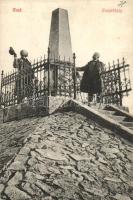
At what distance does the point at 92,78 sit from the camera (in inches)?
412

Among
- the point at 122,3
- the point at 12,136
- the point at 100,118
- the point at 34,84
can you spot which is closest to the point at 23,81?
the point at 34,84

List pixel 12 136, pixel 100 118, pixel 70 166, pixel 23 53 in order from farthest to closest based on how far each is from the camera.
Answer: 1. pixel 23 53
2. pixel 100 118
3. pixel 12 136
4. pixel 70 166

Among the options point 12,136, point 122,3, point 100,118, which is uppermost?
point 122,3

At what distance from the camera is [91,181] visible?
5383 mm

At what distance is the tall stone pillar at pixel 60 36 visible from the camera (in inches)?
464

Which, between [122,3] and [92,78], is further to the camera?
[92,78]

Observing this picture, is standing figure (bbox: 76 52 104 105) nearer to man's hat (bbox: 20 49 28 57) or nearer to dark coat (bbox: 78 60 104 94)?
dark coat (bbox: 78 60 104 94)

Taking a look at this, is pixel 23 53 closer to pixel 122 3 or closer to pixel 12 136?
pixel 122 3

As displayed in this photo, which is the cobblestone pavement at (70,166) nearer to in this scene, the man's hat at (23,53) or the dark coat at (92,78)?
the dark coat at (92,78)

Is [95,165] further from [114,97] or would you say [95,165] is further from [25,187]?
[114,97]

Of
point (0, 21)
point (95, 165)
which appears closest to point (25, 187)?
A: point (95, 165)

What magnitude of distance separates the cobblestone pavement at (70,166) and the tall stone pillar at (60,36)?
4.64 m

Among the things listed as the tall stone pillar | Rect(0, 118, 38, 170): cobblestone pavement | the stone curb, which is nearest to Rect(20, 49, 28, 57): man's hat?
the tall stone pillar

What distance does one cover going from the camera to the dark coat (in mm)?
10430
